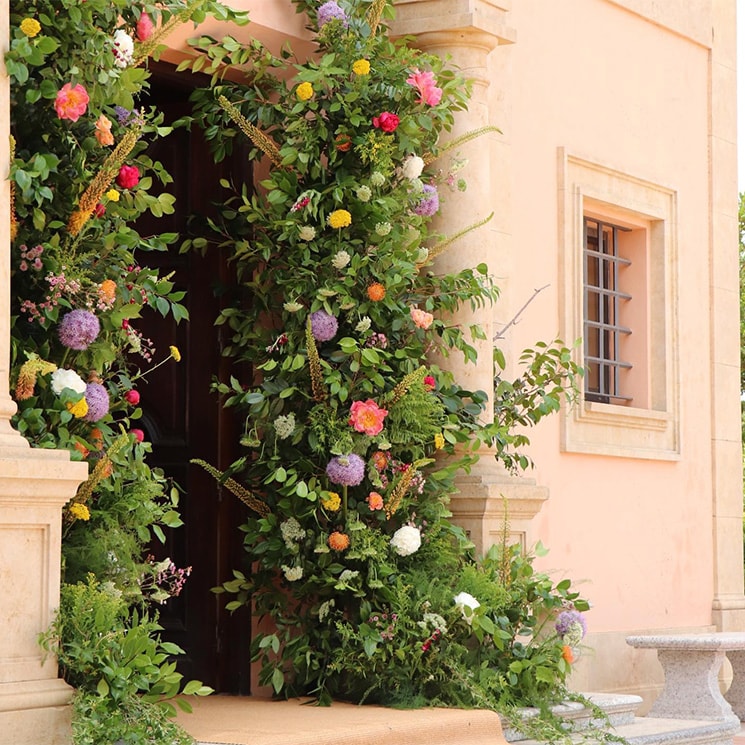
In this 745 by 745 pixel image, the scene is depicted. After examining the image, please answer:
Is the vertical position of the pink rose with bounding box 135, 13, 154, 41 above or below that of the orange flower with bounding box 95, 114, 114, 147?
above

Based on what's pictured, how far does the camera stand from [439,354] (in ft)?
24.2

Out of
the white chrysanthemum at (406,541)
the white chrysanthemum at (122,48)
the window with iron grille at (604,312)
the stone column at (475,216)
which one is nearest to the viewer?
the white chrysanthemum at (122,48)

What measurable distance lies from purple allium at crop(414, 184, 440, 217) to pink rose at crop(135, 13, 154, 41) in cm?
165

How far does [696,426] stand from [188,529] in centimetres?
414

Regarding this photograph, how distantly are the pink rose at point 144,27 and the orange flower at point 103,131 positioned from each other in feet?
1.39

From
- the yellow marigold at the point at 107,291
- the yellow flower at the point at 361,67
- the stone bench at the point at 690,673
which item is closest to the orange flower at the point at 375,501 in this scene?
the yellow marigold at the point at 107,291

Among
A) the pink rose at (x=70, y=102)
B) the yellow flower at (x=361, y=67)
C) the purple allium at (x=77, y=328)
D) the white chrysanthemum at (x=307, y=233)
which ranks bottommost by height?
the purple allium at (x=77, y=328)

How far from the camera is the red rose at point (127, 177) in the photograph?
18.5ft

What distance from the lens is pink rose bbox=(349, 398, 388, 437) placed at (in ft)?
21.9

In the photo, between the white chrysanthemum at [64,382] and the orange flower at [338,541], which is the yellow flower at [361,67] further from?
the white chrysanthemum at [64,382]

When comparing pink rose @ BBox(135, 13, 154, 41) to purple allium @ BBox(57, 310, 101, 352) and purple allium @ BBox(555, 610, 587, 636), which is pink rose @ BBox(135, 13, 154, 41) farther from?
purple allium @ BBox(555, 610, 587, 636)

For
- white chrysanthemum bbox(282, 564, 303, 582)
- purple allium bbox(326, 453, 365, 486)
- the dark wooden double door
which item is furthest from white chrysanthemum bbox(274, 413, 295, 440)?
the dark wooden double door

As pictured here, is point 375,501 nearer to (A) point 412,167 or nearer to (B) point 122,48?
(A) point 412,167

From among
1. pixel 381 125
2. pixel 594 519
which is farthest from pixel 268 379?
pixel 594 519
